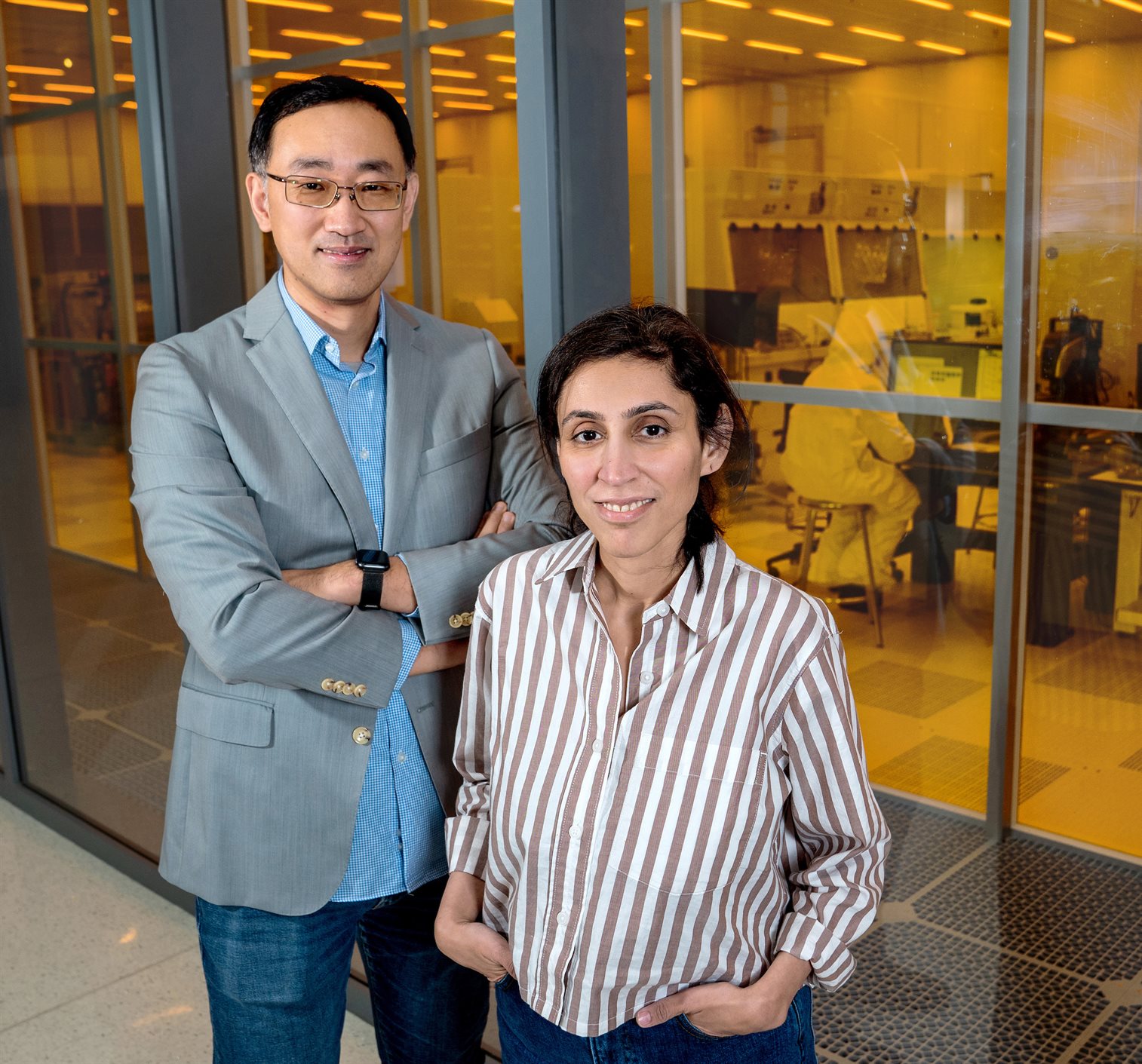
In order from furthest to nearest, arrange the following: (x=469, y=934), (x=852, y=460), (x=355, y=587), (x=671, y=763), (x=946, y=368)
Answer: (x=852, y=460)
(x=946, y=368)
(x=355, y=587)
(x=469, y=934)
(x=671, y=763)

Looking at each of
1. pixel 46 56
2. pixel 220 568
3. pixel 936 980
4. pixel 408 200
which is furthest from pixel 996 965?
pixel 46 56

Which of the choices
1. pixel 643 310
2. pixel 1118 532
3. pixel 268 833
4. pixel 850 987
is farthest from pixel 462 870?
pixel 1118 532

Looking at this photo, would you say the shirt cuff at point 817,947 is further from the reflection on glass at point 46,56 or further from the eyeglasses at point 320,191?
the reflection on glass at point 46,56

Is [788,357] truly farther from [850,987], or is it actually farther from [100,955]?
[100,955]

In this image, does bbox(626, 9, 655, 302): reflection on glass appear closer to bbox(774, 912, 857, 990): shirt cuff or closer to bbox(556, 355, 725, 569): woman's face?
bbox(556, 355, 725, 569): woman's face

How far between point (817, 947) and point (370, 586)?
0.74 m

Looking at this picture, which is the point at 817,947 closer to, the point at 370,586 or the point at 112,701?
the point at 370,586

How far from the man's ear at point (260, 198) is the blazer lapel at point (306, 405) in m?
0.12

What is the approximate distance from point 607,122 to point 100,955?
2.50 m

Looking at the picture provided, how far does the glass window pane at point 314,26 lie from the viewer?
267 cm

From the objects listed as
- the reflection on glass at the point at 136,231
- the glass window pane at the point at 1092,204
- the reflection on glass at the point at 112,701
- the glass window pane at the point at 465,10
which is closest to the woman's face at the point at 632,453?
the glass window pane at the point at 1092,204

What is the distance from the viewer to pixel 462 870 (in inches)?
61.7

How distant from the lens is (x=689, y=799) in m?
1.31

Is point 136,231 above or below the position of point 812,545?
above
